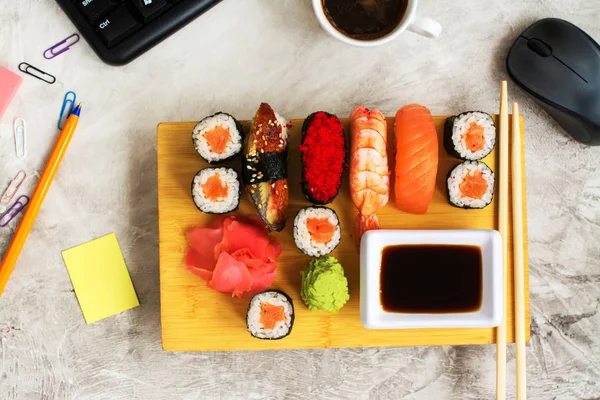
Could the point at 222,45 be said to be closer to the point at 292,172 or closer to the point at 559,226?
the point at 292,172

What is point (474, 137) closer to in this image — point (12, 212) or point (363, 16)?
point (363, 16)

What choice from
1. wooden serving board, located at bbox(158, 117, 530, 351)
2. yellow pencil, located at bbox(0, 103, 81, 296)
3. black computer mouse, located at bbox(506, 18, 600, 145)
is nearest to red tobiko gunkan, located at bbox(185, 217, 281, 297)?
wooden serving board, located at bbox(158, 117, 530, 351)

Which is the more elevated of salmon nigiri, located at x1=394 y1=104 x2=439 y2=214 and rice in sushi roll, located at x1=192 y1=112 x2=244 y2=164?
rice in sushi roll, located at x1=192 y1=112 x2=244 y2=164

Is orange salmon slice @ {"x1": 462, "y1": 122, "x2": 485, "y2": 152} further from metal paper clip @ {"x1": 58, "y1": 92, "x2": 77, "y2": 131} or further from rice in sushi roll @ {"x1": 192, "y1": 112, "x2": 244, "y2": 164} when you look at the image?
metal paper clip @ {"x1": 58, "y1": 92, "x2": 77, "y2": 131}

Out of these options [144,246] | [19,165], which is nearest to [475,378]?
[144,246]

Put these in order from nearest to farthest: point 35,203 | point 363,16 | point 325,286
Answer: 1. point 325,286
2. point 363,16
3. point 35,203

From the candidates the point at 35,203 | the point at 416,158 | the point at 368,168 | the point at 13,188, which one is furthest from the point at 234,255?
the point at 13,188
